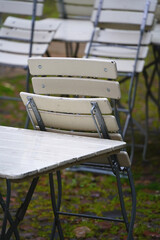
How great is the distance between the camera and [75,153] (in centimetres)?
212

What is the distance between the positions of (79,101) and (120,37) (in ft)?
8.99

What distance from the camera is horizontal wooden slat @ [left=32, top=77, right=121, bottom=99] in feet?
8.84

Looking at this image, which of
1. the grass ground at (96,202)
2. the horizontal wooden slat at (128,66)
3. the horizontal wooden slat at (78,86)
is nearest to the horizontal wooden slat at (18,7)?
the horizontal wooden slat at (128,66)

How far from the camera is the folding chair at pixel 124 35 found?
491 centimetres

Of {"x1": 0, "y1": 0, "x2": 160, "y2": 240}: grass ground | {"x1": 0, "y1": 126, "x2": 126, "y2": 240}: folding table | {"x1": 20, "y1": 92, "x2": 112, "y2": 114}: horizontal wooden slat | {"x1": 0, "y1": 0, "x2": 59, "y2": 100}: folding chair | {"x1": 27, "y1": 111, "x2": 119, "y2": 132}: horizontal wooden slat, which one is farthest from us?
{"x1": 0, "y1": 0, "x2": 59, "y2": 100}: folding chair

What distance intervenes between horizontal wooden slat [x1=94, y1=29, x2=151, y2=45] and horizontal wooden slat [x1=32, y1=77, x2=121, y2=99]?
235 centimetres

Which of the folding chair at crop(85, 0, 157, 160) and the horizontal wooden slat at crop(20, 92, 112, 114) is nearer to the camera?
the horizontal wooden slat at crop(20, 92, 112, 114)

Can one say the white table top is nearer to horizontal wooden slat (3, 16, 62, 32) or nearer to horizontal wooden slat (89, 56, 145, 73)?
horizontal wooden slat (89, 56, 145, 73)

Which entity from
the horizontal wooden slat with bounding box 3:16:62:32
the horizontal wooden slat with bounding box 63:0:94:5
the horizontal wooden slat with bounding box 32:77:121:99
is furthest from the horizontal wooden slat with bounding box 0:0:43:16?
the horizontal wooden slat with bounding box 32:77:121:99

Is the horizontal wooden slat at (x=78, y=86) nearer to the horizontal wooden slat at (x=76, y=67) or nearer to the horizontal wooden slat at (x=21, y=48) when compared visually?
the horizontal wooden slat at (x=76, y=67)

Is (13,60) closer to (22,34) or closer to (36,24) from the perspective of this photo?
(22,34)

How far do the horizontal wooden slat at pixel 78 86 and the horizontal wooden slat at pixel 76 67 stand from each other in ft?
0.12

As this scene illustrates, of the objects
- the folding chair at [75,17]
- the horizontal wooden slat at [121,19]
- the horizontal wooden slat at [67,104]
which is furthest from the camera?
the folding chair at [75,17]

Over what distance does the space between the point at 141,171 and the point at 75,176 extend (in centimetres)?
58
